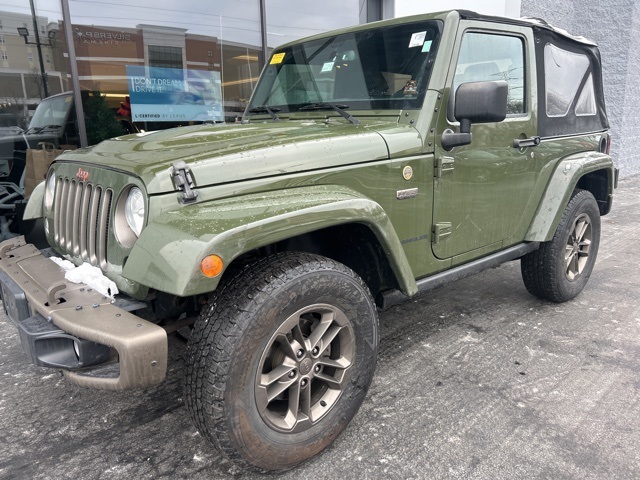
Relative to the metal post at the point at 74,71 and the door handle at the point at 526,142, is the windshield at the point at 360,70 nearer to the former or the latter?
the door handle at the point at 526,142

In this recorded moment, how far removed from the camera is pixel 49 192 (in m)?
2.73

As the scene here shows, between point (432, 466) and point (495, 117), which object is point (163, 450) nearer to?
point (432, 466)

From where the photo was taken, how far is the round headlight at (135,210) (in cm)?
195

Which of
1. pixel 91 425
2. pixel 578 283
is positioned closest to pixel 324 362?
pixel 91 425

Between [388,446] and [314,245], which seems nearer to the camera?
[388,446]

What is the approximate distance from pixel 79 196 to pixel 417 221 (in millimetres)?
1691

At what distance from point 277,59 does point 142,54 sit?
3.09 metres

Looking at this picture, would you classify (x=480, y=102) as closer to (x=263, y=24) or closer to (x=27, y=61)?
(x=27, y=61)

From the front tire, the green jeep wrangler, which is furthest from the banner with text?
the front tire

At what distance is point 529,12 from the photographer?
862cm

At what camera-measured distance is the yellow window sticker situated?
3574mm

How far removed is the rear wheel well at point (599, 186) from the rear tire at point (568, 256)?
6.4 inches

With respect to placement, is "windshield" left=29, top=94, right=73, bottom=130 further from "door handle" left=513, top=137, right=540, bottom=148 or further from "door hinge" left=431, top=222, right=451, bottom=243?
"door handle" left=513, top=137, right=540, bottom=148

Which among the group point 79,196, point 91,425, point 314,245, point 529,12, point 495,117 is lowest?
point 91,425
